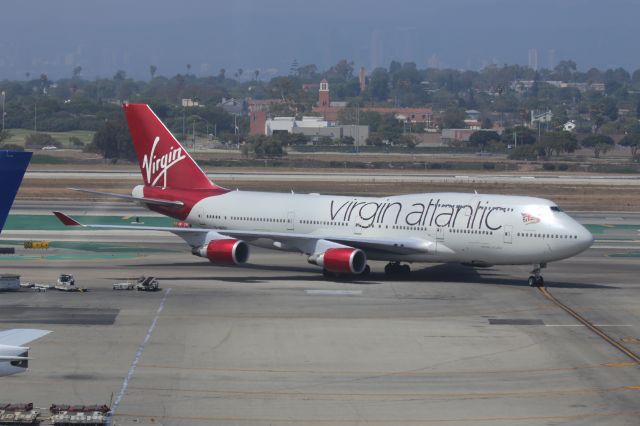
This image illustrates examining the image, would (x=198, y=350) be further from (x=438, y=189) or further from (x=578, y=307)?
(x=438, y=189)

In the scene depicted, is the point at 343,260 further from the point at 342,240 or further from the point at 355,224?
the point at 355,224

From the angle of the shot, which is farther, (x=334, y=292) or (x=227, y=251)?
(x=227, y=251)

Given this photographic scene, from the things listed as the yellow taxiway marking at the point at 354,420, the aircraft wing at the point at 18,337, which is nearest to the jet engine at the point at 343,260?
the yellow taxiway marking at the point at 354,420

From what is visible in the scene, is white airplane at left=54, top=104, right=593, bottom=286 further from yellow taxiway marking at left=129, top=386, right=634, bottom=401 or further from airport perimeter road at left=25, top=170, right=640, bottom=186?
airport perimeter road at left=25, top=170, right=640, bottom=186

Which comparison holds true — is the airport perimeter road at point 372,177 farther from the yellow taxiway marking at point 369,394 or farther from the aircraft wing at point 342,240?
the yellow taxiway marking at point 369,394

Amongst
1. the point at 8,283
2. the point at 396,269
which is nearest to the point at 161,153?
the point at 396,269

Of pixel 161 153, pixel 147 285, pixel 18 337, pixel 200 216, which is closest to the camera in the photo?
pixel 18 337
